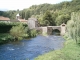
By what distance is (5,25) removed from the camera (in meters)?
67.6

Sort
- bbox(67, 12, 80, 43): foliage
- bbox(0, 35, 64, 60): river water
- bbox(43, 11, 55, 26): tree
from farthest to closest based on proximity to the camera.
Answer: bbox(43, 11, 55, 26): tree
bbox(67, 12, 80, 43): foliage
bbox(0, 35, 64, 60): river water

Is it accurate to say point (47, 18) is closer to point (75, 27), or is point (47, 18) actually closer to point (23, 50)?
point (23, 50)

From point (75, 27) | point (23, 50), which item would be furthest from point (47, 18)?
point (75, 27)

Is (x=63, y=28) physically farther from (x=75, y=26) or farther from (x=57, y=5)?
(x=57, y=5)

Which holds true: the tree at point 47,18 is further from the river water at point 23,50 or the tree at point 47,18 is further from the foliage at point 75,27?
the foliage at point 75,27

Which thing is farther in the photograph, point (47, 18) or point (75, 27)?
point (47, 18)

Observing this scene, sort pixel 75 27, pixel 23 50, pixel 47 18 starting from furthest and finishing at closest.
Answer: pixel 47 18, pixel 23 50, pixel 75 27

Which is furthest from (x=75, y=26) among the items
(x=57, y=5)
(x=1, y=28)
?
(x=57, y=5)

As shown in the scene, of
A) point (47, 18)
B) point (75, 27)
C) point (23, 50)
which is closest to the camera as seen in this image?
point (75, 27)

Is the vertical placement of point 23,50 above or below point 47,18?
below

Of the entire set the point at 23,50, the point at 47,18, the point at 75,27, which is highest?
the point at 47,18

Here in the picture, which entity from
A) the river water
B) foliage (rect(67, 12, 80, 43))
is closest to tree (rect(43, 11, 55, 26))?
the river water

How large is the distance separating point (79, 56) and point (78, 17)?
12325 mm

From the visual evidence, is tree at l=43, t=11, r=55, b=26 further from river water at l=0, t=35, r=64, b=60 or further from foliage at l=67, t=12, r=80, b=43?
foliage at l=67, t=12, r=80, b=43
